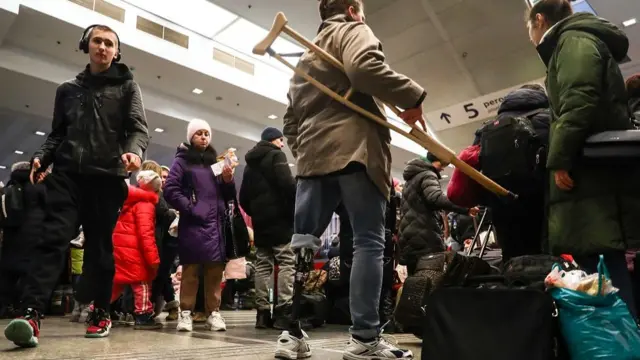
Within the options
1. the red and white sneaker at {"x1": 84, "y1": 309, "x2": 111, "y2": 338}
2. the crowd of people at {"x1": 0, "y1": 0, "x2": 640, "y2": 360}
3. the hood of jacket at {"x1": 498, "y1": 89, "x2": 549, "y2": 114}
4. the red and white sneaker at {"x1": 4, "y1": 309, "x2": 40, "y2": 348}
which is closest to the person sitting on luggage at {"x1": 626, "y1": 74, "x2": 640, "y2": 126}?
the crowd of people at {"x1": 0, "y1": 0, "x2": 640, "y2": 360}

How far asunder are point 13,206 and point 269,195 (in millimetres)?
2572

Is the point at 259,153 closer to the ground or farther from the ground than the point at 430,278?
farther from the ground

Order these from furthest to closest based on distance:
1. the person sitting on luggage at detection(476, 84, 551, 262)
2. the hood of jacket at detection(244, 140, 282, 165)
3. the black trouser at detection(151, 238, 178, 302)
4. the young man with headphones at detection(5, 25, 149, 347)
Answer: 1. the black trouser at detection(151, 238, 178, 302)
2. the hood of jacket at detection(244, 140, 282, 165)
3. the young man with headphones at detection(5, 25, 149, 347)
4. the person sitting on luggage at detection(476, 84, 551, 262)

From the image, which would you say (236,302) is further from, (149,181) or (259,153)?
(259,153)

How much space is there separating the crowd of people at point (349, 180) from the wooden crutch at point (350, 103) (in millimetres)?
52

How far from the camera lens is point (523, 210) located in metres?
2.41

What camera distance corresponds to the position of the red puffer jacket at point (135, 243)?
3.79 meters

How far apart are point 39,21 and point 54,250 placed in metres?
7.14

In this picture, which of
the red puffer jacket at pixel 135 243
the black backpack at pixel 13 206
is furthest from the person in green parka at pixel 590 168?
the black backpack at pixel 13 206

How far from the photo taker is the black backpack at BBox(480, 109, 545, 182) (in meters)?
2.21

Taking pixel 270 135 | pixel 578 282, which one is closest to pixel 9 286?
pixel 270 135

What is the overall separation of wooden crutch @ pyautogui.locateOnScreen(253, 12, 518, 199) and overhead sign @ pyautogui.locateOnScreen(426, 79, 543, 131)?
670cm

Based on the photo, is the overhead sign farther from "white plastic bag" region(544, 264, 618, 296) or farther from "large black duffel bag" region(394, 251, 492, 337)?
"white plastic bag" region(544, 264, 618, 296)

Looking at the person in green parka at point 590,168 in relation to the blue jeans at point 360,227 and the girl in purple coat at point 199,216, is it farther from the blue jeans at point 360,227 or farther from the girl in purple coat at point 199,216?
the girl in purple coat at point 199,216
